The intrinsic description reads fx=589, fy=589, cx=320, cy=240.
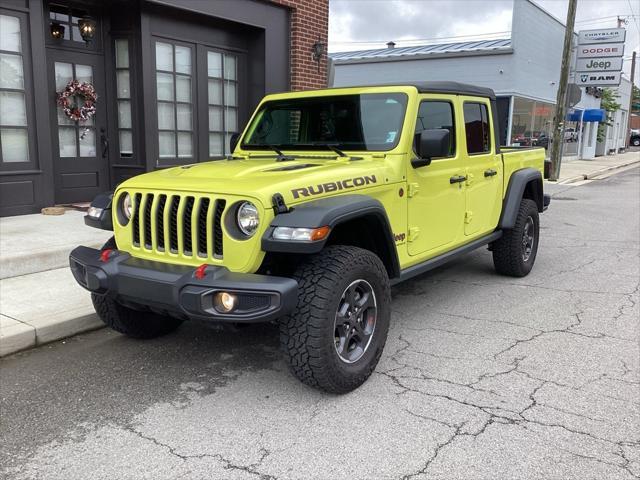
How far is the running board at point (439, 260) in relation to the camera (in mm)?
4227

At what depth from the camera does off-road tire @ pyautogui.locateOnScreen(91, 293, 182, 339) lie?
4125 mm

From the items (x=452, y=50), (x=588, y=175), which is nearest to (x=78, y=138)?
(x=588, y=175)

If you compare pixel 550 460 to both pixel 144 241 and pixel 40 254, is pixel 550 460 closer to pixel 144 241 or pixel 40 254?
pixel 144 241

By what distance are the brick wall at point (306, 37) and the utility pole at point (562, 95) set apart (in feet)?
31.9

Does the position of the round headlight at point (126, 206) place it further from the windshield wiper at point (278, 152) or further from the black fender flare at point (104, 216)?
the windshield wiper at point (278, 152)

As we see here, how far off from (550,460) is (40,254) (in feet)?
16.0

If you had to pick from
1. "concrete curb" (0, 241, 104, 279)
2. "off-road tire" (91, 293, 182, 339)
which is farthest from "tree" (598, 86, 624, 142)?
"off-road tire" (91, 293, 182, 339)

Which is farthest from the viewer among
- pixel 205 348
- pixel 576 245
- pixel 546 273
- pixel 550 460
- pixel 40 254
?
pixel 576 245

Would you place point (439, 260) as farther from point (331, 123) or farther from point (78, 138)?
point (78, 138)

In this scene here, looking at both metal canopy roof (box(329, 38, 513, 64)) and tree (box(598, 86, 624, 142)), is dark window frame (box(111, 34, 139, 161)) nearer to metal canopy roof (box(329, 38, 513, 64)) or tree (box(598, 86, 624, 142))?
metal canopy roof (box(329, 38, 513, 64))

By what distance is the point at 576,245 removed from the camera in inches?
326

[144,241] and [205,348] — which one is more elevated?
[144,241]

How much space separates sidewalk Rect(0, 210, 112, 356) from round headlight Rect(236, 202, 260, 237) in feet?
6.71

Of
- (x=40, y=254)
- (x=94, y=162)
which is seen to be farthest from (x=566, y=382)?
(x=94, y=162)
